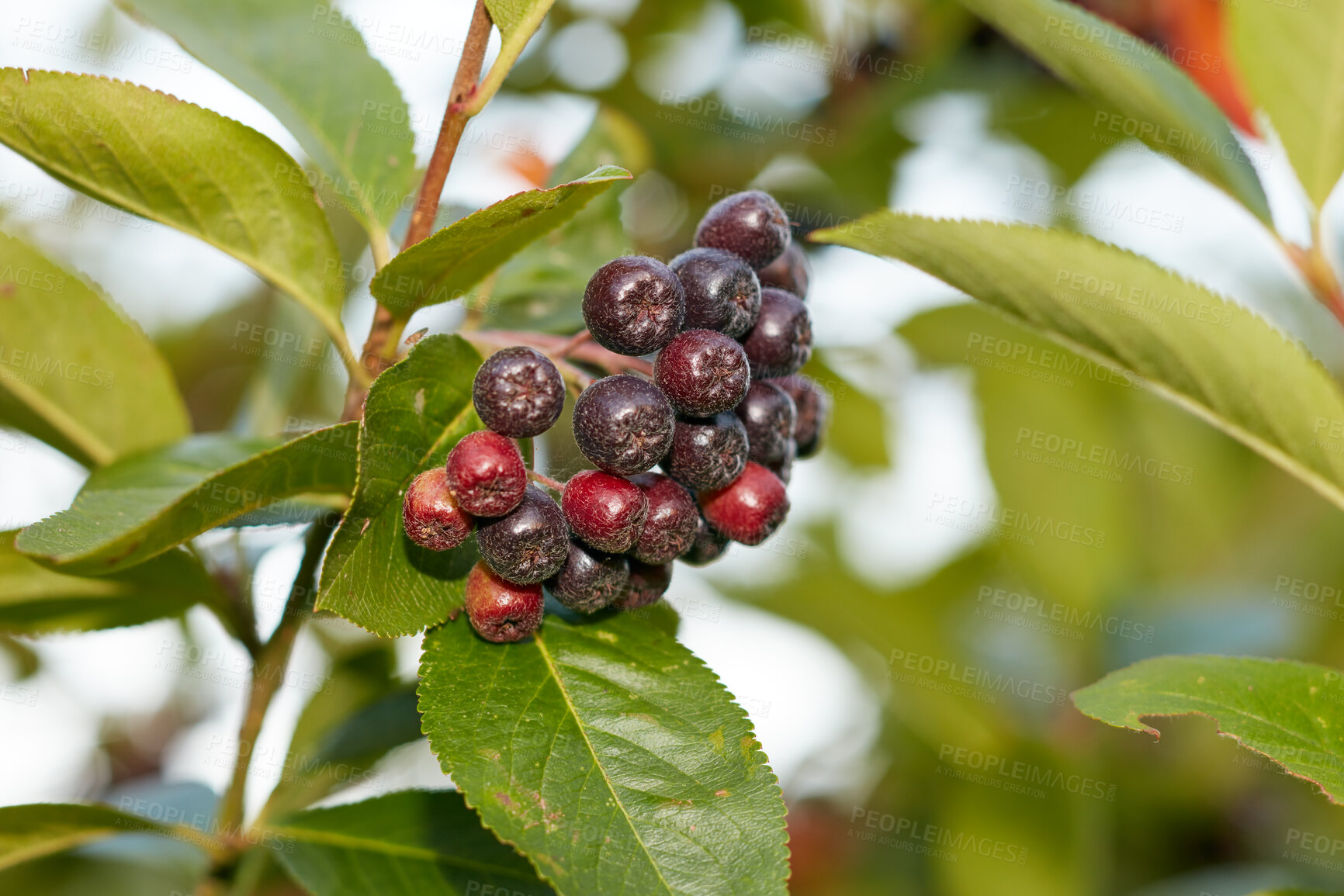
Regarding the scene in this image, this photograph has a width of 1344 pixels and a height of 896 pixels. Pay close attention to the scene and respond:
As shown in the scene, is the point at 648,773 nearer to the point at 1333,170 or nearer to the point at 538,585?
the point at 538,585

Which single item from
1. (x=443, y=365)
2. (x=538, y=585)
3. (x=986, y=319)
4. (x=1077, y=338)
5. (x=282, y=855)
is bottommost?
(x=282, y=855)

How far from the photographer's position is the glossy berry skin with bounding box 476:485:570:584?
1.57 meters

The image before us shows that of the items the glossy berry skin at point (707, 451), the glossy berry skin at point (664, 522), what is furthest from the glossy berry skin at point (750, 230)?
the glossy berry skin at point (664, 522)

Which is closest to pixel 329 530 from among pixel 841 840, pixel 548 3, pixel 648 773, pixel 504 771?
pixel 504 771

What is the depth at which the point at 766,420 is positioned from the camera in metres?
1.81

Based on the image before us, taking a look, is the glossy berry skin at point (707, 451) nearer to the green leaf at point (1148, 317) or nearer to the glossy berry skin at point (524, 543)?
the glossy berry skin at point (524, 543)

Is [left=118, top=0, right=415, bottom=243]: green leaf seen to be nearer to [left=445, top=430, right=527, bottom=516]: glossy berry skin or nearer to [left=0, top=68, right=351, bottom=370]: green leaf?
[left=0, top=68, right=351, bottom=370]: green leaf

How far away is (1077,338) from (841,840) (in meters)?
3.05

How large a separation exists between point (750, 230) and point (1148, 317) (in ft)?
2.30

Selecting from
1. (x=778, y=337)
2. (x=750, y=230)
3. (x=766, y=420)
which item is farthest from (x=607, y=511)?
(x=750, y=230)

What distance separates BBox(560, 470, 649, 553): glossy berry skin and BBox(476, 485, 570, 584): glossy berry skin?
0.14 ft

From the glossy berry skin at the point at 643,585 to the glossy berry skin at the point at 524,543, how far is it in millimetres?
199

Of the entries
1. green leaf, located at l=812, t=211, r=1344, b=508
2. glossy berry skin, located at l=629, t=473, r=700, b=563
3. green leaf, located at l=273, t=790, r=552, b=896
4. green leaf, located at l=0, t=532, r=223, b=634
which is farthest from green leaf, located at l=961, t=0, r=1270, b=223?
green leaf, located at l=0, t=532, r=223, b=634

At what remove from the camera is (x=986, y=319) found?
3.73 m
